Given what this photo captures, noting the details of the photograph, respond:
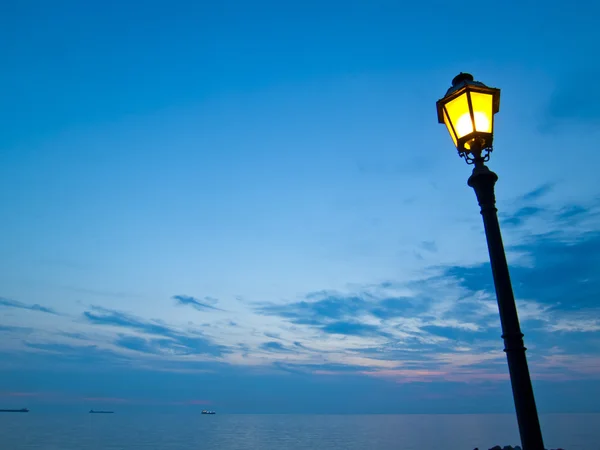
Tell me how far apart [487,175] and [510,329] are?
A: 150cm

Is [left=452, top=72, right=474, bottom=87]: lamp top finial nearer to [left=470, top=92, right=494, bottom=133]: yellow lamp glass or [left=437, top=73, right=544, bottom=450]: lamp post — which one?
[left=437, top=73, right=544, bottom=450]: lamp post

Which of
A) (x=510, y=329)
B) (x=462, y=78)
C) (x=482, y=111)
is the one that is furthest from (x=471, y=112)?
(x=510, y=329)

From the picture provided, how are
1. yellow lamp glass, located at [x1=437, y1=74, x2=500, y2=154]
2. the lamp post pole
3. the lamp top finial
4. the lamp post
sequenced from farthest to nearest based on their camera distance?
the lamp top finial < yellow lamp glass, located at [x1=437, y1=74, x2=500, y2=154] < the lamp post < the lamp post pole

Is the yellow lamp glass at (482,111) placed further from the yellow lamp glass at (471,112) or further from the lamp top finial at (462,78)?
the lamp top finial at (462,78)

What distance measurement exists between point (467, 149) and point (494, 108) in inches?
18.9

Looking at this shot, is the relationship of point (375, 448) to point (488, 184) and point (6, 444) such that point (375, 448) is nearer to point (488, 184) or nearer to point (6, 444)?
point (6, 444)

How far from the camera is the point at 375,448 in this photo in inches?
2832

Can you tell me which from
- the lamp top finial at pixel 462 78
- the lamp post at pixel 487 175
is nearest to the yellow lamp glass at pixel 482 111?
the lamp post at pixel 487 175

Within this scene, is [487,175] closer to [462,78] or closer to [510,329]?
[462,78]

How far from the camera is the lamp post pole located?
335 centimetres

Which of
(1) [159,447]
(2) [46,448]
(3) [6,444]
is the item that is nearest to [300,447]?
(1) [159,447]

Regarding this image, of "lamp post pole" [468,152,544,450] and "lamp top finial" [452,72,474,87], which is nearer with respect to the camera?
"lamp post pole" [468,152,544,450]

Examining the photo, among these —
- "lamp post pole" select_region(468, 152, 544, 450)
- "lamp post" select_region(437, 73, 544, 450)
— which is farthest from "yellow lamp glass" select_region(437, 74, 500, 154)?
"lamp post pole" select_region(468, 152, 544, 450)

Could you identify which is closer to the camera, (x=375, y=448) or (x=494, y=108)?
(x=494, y=108)
